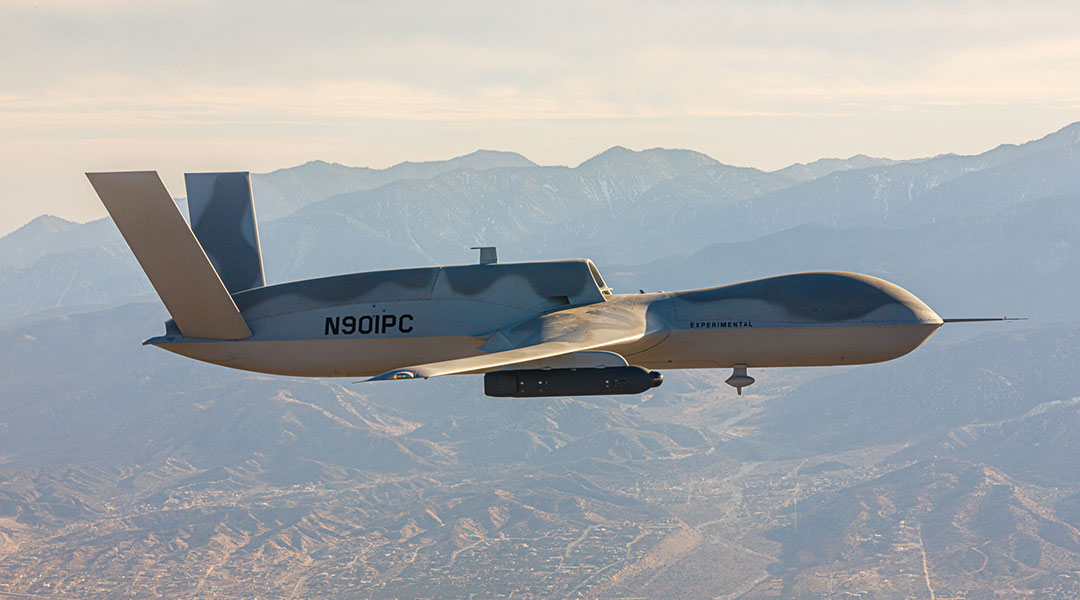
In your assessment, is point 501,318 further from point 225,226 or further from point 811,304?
point 225,226

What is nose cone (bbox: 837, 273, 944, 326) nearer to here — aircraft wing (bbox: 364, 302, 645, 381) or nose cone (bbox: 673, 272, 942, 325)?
nose cone (bbox: 673, 272, 942, 325)

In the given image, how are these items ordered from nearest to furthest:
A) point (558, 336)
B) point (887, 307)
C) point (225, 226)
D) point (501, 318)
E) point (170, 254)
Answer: point (558, 336) < point (170, 254) < point (887, 307) < point (501, 318) < point (225, 226)

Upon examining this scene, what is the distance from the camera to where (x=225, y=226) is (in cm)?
4144

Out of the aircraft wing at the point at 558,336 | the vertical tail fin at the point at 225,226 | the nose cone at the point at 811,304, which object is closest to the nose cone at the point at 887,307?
the nose cone at the point at 811,304

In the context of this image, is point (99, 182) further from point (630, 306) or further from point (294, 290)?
point (630, 306)

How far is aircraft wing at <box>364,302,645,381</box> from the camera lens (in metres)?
30.8

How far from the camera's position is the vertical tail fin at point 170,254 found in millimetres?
33188

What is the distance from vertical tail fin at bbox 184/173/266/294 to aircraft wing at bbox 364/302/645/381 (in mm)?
11260

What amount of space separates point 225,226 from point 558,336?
50.1 feet

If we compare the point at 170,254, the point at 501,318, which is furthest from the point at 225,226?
the point at 501,318

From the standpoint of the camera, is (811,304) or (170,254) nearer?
(170,254)

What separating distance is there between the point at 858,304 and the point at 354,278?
17.8 metres

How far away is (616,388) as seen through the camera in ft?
103

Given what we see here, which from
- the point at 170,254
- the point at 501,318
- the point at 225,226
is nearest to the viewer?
the point at 170,254
